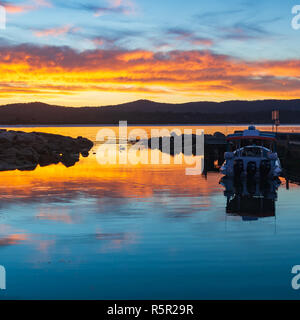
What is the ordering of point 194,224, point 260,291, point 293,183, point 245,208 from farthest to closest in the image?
point 293,183 → point 245,208 → point 194,224 → point 260,291

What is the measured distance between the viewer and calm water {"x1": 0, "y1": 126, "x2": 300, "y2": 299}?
10727 millimetres

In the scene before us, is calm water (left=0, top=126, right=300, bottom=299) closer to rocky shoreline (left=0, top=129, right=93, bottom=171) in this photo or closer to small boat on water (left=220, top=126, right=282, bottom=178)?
small boat on water (left=220, top=126, right=282, bottom=178)

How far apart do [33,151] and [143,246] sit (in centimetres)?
3865

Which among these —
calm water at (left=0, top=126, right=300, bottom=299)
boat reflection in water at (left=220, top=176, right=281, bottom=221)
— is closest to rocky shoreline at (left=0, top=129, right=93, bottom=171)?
boat reflection in water at (left=220, top=176, right=281, bottom=221)

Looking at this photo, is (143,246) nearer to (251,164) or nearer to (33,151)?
(251,164)

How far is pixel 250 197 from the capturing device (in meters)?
25.7

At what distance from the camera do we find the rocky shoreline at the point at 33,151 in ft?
151

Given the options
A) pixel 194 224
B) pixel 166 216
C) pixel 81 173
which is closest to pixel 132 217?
pixel 166 216

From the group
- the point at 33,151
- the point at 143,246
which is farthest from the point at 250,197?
the point at 33,151

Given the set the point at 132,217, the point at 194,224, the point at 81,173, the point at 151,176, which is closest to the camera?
the point at 194,224

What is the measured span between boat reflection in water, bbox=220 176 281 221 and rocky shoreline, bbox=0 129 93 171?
1889 centimetres

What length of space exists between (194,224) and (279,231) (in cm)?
290

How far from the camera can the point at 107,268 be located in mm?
12164
